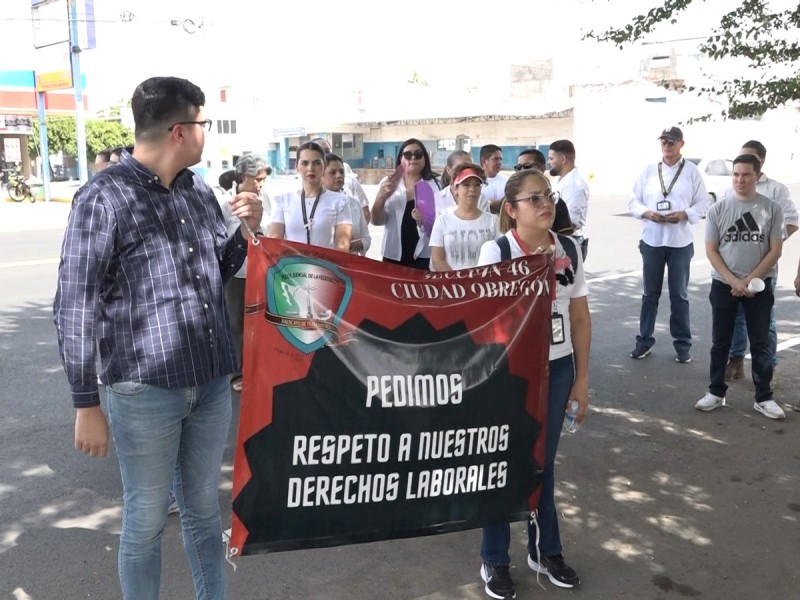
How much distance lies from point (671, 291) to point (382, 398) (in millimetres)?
4905

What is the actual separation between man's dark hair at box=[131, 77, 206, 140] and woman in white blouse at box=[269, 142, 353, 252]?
313 cm

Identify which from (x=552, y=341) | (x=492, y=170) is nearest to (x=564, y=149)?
(x=492, y=170)

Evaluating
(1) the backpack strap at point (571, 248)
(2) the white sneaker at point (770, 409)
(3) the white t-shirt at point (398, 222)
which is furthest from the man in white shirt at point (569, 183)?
(1) the backpack strap at point (571, 248)

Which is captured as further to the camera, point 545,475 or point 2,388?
point 2,388

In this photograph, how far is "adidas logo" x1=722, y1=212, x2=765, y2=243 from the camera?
5754mm

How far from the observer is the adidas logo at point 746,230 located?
575cm

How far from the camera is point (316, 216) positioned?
5.82m

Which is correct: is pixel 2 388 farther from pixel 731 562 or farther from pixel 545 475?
pixel 731 562

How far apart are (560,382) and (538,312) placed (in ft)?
1.20

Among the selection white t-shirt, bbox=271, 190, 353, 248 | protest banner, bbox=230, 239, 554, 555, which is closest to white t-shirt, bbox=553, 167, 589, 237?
white t-shirt, bbox=271, 190, 353, 248

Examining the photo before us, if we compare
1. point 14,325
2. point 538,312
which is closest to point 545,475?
point 538,312

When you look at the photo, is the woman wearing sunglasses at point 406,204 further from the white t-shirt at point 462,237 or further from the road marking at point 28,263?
the road marking at point 28,263

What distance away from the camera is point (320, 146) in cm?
607

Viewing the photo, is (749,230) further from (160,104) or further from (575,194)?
(160,104)
